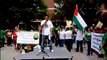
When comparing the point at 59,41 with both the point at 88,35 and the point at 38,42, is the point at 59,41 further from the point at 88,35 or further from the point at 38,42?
the point at 88,35

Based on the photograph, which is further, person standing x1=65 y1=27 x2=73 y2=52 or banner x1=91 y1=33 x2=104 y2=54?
person standing x1=65 y1=27 x2=73 y2=52

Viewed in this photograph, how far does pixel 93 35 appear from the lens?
2002 cm

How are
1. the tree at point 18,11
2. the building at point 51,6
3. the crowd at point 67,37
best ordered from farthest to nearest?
the building at point 51,6, the tree at point 18,11, the crowd at point 67,37

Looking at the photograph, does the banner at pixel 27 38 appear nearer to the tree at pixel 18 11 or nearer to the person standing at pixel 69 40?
the person standing at pixel 69 40

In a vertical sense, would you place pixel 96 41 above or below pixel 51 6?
below

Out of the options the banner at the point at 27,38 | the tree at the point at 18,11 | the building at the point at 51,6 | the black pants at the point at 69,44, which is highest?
the building at the point at 51,6

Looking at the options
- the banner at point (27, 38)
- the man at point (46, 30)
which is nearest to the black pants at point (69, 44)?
the banner at point (27, 38)

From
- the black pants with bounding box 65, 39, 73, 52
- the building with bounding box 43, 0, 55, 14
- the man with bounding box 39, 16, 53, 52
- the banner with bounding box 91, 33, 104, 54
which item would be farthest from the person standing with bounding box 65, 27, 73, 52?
the building with bounding box 43, 0, 55, 14

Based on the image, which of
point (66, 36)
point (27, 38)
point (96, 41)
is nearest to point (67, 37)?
point (66, 36)

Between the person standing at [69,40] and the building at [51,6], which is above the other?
the building at [51,6]

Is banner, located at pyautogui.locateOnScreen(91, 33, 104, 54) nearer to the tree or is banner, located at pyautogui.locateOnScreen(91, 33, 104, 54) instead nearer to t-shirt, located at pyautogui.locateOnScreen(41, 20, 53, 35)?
t-shirt, located at pyautogui.locateOnScreen(41, 20, 53, 35)

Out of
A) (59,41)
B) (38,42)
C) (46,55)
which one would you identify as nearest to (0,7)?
(59,41)

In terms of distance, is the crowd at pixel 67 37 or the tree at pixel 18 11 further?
the tree at pixel 18 11

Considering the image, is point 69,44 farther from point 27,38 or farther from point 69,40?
point 27,38
